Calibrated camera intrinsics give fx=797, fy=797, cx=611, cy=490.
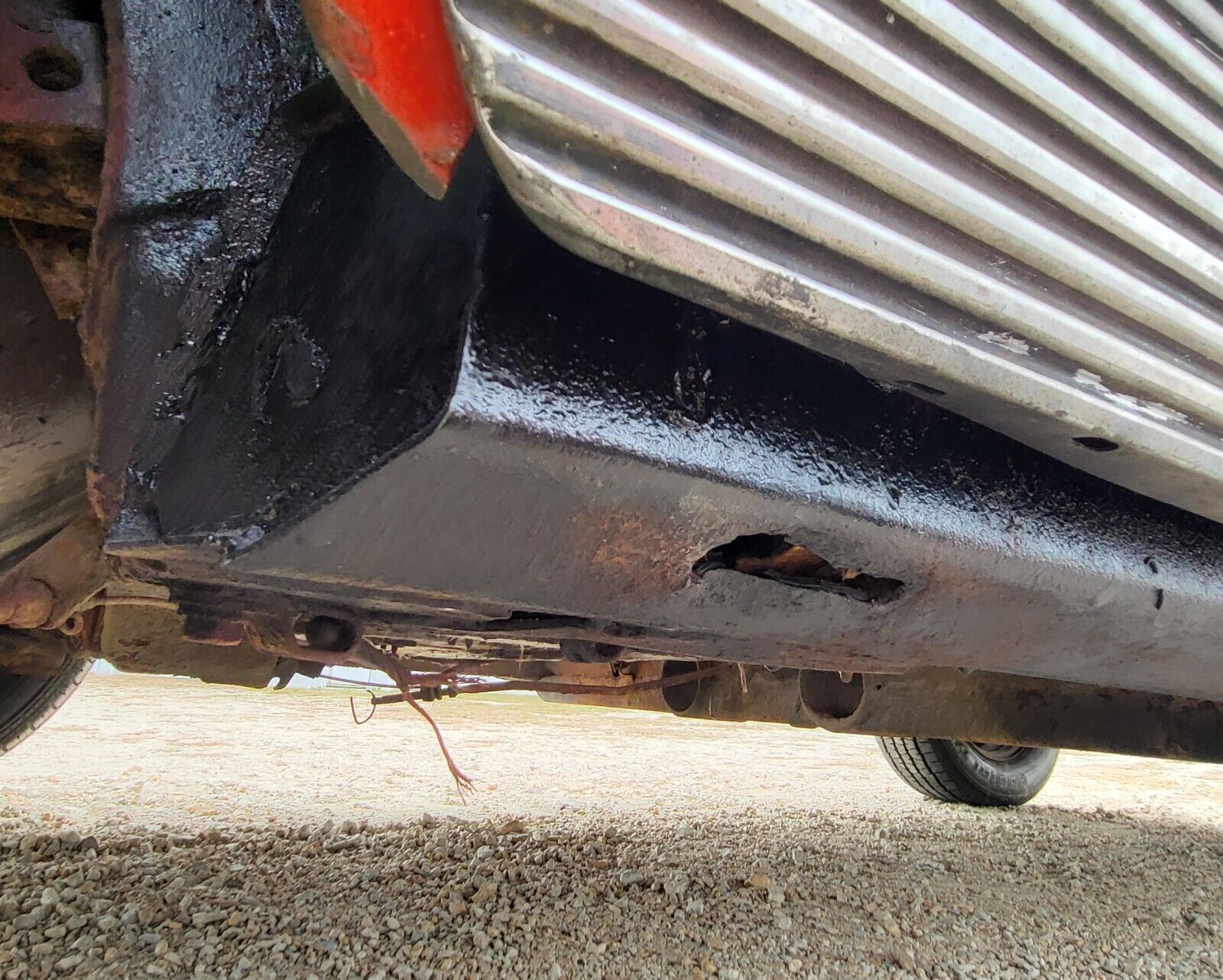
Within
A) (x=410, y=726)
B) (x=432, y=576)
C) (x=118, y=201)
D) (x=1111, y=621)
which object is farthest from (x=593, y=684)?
(x=410, y=726)

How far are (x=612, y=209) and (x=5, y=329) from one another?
621 millimetres

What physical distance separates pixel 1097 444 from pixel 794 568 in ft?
1.00

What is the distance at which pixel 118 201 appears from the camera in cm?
61

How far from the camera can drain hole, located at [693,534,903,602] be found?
0.79 metres

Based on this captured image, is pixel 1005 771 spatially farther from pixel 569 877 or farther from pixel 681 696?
pixel 569 877

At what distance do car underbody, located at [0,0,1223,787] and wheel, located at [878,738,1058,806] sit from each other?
6.42ft

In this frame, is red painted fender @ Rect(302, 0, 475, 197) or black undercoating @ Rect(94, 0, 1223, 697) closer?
red painted fender @ Rect(302, 0, 475, 197)

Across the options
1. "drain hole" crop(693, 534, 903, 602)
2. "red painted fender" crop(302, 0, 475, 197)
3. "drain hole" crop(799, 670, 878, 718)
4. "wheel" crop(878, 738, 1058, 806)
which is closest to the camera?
"red painted fender" crop(302, 0, 475, 197)

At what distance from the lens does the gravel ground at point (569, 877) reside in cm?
118

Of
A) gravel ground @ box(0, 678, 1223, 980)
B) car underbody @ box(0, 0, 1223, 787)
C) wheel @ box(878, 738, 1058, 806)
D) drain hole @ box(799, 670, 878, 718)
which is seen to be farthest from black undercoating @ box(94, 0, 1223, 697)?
wheel @ box(878, 738, 1058, 806)

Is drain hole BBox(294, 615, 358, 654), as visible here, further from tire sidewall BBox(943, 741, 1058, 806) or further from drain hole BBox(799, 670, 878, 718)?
tire sidewall BBox(943, 741, 1058, 806)

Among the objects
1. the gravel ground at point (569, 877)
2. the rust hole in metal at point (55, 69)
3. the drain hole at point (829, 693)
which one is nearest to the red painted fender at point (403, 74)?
the rust hole in metal at point (55, 69)

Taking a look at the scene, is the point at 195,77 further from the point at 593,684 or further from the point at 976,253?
the point at 593,684

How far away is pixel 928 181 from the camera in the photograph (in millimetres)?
615
